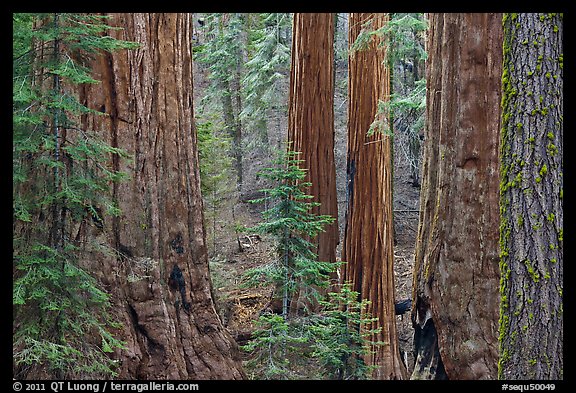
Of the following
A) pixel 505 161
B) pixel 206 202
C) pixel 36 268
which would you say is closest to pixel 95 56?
pixel 36 268

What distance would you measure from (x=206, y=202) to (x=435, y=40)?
7265 mm

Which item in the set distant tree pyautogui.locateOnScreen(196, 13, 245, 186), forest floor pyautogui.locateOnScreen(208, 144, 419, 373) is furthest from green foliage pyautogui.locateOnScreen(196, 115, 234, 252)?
distant tree pyautogui.locateOnScreen(196, 13, 245, 186)

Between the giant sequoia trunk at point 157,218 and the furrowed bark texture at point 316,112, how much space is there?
5476mm

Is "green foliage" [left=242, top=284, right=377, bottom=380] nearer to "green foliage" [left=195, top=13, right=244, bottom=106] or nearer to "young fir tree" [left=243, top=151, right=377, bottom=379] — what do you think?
"young fir tree" [left=243, top=151, right=377, bottom=379]

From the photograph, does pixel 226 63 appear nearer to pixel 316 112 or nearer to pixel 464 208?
pixel 316 112

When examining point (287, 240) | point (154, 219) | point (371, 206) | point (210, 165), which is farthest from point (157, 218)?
point (210, 165)

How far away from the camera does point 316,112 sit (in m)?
11.6

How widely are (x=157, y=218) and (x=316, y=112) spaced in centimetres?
650

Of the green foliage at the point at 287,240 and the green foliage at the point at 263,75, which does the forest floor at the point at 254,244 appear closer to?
the green foliage at the point at 287,240

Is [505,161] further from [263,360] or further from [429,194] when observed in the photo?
[263,360]

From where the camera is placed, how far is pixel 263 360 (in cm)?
579

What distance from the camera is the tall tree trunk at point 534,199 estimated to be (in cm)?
370

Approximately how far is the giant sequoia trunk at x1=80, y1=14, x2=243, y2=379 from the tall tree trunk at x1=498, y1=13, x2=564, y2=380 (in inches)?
128

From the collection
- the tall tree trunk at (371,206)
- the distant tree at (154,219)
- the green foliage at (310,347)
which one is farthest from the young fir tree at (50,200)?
the tall tree trunk at (371,206)
